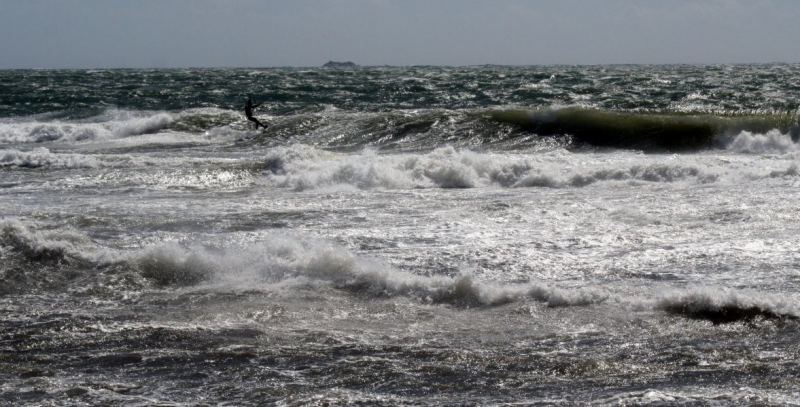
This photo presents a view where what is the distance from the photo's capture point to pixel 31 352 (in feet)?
20.4

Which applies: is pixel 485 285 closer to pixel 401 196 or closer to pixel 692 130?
pixel 401 196

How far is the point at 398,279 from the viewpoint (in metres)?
7.85

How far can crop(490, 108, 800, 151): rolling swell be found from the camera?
20.6m

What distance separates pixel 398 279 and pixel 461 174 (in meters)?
6.92

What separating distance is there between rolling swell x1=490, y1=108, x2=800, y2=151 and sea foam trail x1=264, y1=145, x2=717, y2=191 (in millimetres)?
5878

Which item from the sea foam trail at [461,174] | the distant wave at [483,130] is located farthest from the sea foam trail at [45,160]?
the distant wave at [483,130]

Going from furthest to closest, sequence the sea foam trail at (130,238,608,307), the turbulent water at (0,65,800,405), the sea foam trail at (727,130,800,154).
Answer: the sea foam trail at (727,130,800,154), the sea foam trail at (130,238,608,307), the turbulent water at (0,65,800,405)

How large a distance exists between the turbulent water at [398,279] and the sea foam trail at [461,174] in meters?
0.05

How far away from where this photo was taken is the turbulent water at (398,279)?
5621 millimetres

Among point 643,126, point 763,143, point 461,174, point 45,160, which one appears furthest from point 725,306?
point 643,126

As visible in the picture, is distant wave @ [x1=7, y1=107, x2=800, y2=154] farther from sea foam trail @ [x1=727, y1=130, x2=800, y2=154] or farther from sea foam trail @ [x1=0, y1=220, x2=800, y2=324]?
sea foam trail @ [x1=0, y1=220, x2=800, y2=324]

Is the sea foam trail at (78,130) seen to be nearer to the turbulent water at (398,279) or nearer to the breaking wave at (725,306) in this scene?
the turbulent water at (398,279)

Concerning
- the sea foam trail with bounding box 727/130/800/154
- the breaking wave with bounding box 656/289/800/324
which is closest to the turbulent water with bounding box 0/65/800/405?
the breaking wave with bounding box 656/289/800/324

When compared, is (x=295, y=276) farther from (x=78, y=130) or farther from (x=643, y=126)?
(x=78, y=130)
